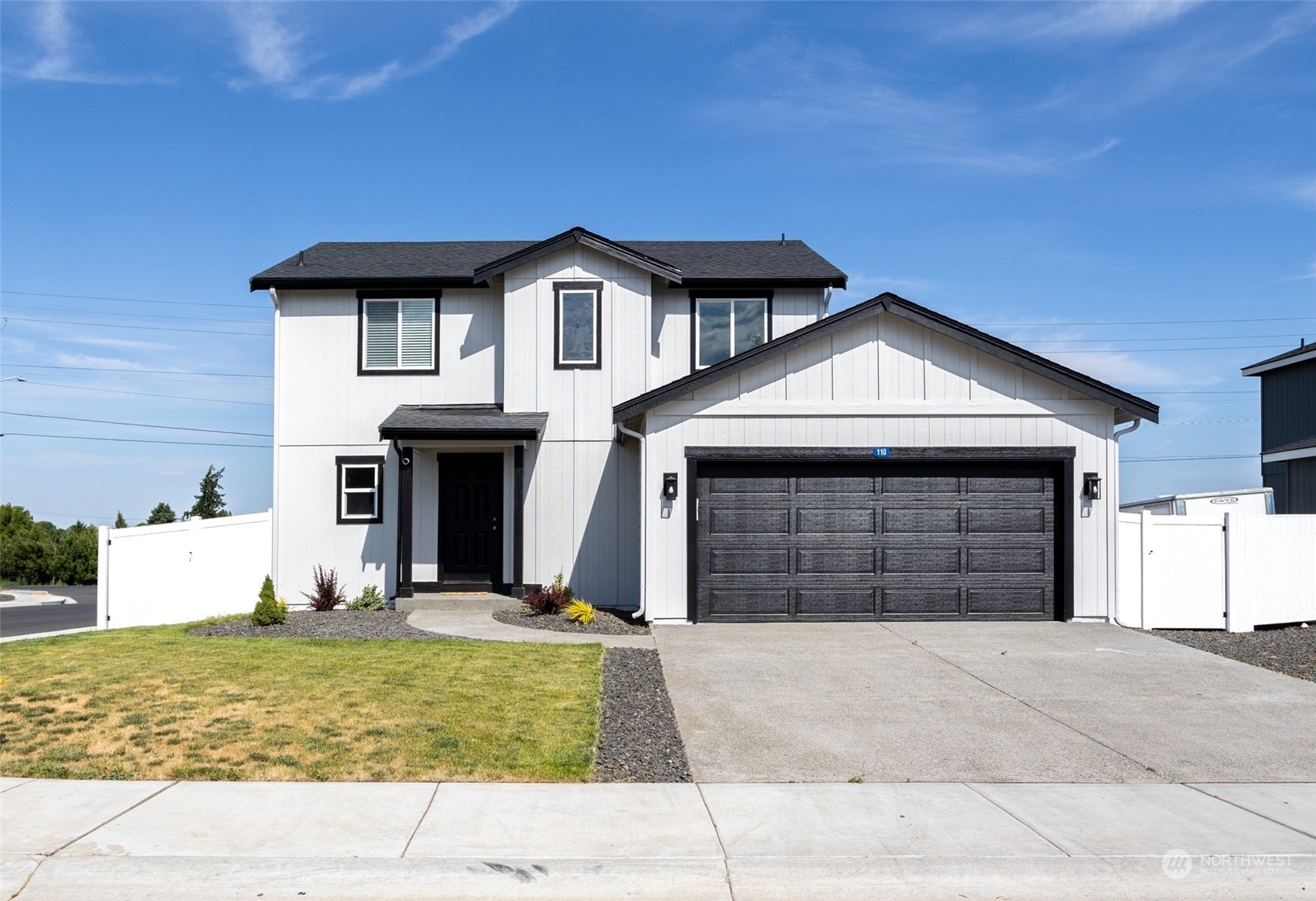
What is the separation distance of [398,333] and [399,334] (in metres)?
0.03

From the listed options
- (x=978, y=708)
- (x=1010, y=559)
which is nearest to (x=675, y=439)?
(x=1010, y=559)

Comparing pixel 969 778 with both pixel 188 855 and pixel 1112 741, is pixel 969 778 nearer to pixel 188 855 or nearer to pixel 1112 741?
pixel 1112 741

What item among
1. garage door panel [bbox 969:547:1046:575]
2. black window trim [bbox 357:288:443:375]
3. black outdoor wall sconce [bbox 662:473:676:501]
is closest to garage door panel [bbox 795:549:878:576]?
garage door panel [bbox 969:547:1046:575]

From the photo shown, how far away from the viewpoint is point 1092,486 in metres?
15.1

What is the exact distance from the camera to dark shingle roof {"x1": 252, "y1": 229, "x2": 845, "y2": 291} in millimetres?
18422

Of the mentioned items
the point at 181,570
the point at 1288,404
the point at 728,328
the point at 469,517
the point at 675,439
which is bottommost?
the point at 181,570

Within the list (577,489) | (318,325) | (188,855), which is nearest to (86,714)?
(188,855)

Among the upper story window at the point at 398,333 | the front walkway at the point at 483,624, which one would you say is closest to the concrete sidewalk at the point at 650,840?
the front walkway at the point at 483,624

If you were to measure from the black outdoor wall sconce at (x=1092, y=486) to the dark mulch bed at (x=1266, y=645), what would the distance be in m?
2.16

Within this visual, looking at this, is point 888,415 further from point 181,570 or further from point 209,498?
point 209,498

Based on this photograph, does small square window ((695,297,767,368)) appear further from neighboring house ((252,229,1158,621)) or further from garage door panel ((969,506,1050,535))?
garage door panel ((969,506,1050,535))

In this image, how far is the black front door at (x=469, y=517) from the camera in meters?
Result: 18.2

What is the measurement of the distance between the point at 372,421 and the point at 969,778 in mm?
13893

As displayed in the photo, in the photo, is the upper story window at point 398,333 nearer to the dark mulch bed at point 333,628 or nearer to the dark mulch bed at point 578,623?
the dark mulch bed at point 333,628
